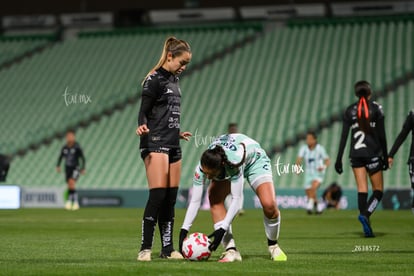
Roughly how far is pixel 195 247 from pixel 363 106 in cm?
567

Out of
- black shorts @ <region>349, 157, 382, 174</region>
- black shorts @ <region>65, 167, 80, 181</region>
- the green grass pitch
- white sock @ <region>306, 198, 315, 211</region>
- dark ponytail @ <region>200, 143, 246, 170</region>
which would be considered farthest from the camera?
black shorts @ <region>65, 167, 80, 181</region>

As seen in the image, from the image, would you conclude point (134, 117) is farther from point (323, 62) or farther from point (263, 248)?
point (263, 248)

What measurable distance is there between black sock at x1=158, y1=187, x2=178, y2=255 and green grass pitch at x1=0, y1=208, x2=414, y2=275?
16.2 inches

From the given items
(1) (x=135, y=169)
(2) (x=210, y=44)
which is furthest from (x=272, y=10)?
(1) (x=135, y=169)

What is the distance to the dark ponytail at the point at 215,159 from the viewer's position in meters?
9.56

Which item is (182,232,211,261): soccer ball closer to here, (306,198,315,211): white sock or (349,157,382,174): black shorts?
(349,157,382,174): black shorts

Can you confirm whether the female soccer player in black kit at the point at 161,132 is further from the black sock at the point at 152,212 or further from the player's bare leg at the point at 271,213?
the player's bare leg at the point at 271,213

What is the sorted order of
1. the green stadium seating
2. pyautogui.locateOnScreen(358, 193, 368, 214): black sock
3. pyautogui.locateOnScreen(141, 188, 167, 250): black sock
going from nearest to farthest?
pyautogui.locateOnScreen(141, 188, 167, 250): black sock → pyautogui.locateOnScreen(358, 193, 368, 214): black sock → the green stadium seating

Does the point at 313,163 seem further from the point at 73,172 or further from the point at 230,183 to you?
the point at 230,183

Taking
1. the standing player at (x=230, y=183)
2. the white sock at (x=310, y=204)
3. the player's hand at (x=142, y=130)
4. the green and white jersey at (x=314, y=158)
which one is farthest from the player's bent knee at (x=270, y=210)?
the green and white jersey at (x=314, y=158)

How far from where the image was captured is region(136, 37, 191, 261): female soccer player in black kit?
10.2m

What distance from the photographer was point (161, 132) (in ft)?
33.8

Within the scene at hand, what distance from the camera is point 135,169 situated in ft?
107

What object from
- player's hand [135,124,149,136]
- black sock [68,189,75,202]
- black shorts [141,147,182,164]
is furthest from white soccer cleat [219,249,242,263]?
black sock [68,189,75,202]
